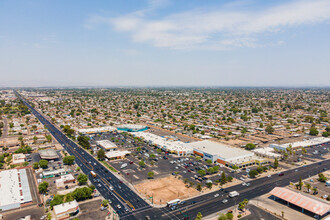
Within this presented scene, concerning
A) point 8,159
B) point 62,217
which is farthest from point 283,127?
point 8,159

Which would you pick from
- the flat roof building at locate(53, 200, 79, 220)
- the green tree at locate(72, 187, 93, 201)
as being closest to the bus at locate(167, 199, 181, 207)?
the green tree at locate(72, 187, 93, 201)

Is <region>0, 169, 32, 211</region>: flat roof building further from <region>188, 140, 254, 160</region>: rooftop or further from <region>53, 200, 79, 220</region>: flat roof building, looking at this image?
<region>188, 140, 254, 160</region>: rooftop

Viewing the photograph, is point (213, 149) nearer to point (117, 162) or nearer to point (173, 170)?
point (173, 170)

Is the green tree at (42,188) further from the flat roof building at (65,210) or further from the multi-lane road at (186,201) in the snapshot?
the multi-lane road at (186,201)

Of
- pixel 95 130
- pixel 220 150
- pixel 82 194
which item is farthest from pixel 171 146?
pixel 95 130

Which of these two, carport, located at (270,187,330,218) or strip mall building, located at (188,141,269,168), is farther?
strip mall building, located at (188,141,269,168)

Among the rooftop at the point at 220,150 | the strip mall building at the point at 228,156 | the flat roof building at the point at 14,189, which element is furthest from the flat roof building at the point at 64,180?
the rooftop at the point at 220,150
